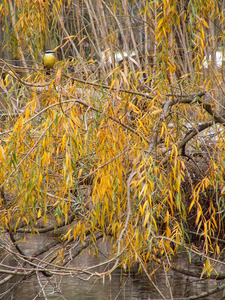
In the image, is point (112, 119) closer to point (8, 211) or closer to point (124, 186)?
point (124, 186)

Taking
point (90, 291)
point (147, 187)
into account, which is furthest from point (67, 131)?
point (90, 291)

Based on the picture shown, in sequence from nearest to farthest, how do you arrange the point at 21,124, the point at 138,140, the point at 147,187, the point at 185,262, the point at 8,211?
the point at 147,187 → the point at 21,124 → the point at 138,140 → the point at 8,211 → the point at 185,262

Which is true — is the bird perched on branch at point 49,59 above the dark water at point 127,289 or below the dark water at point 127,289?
above

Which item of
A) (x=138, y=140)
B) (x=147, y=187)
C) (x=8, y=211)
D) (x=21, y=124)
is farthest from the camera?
(x=8, y=211)

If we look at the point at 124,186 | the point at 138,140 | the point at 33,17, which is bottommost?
the point at 124,186

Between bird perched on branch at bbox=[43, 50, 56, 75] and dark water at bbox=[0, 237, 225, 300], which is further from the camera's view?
dark water at bbox=[0, 237, 225, 300]

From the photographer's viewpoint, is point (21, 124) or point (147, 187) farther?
point (21, 124)

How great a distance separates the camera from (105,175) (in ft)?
6.23

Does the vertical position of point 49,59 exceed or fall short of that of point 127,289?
it exceeds it

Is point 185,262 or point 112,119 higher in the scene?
point 112,119

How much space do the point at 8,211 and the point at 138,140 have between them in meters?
0.93

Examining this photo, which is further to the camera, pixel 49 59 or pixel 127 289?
pixel 127 289

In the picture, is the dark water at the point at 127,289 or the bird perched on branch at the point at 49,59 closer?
the bird perched on branch at the point at 49,59

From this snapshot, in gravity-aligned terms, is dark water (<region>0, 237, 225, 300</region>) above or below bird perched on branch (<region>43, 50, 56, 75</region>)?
below
